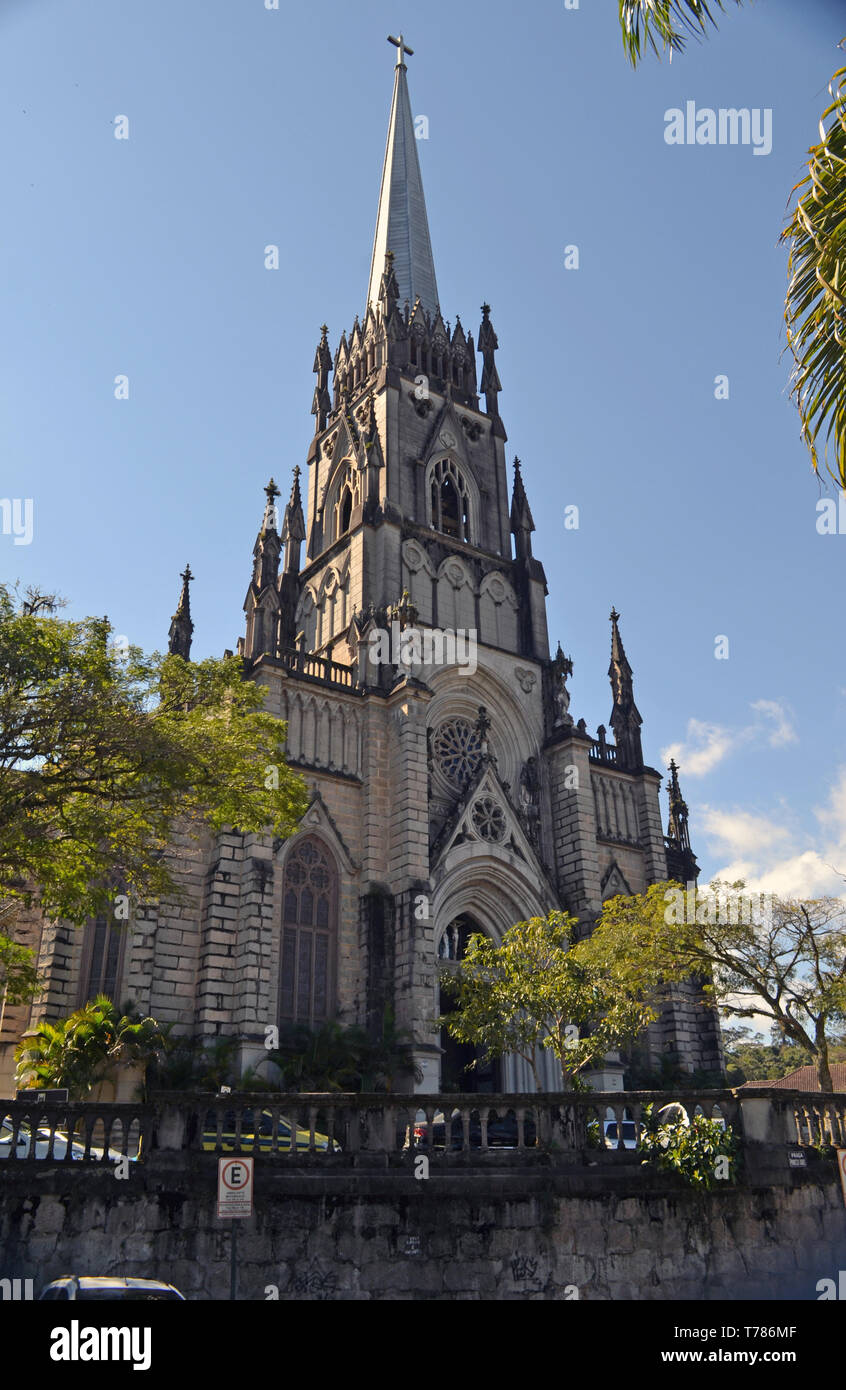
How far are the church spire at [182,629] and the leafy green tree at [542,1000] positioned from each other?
14859 millimetres

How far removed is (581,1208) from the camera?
14734 mm

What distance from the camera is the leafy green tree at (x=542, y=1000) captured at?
22031 mm

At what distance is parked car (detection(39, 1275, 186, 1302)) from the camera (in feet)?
32.8

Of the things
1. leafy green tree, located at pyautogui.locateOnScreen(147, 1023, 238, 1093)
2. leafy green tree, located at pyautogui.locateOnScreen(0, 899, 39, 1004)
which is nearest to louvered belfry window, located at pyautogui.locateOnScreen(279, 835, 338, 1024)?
leafy green tree, located at pyautogui.locateOnScreen(147, 1023, 238, 1093)

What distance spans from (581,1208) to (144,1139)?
6111 mm

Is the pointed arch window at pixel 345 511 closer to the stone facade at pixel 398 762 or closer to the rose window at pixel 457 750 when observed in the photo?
the stone facade at pixel 398 762

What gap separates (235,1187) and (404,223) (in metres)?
50.2

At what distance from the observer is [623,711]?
4178 centimetres

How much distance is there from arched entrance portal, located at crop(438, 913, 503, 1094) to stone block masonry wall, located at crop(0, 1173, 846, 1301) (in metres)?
18.3

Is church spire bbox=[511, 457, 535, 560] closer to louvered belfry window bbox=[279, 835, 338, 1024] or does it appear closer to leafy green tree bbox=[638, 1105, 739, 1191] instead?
louvered belfry window bbox=[279, 835, 338, 1024]

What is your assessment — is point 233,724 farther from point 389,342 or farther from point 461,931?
point 389,342

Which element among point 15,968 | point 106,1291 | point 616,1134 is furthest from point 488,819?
point 106,1291
